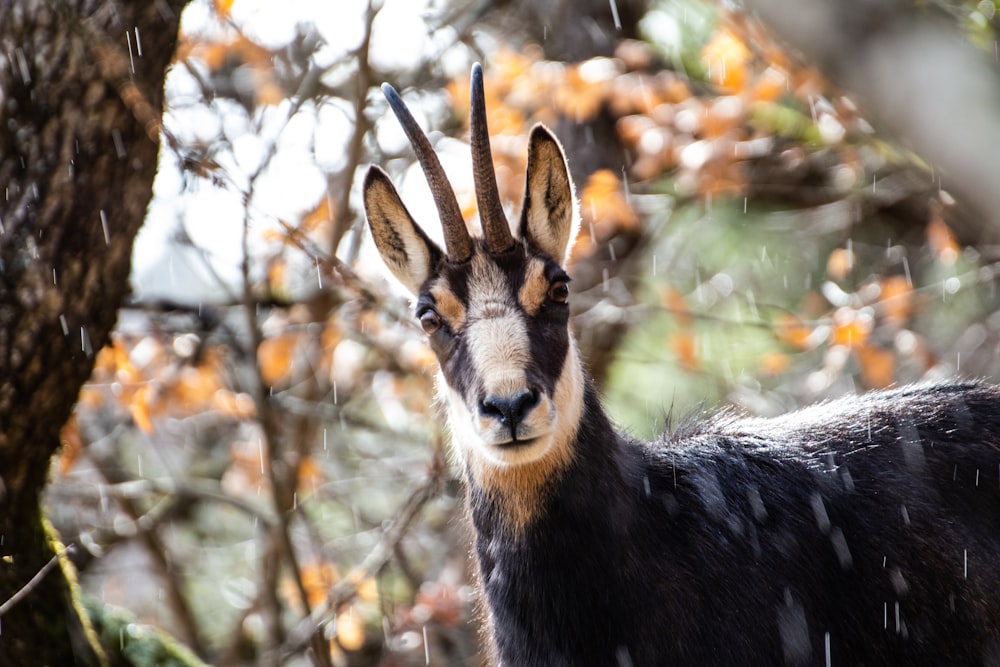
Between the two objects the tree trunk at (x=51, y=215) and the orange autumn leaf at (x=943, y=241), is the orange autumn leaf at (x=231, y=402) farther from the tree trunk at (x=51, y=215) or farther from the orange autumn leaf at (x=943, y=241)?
the orange autumn leaf at (x=943, y=241)

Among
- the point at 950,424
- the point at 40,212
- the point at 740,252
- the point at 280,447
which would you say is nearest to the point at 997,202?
the point at 950,424

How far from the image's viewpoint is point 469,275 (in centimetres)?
447

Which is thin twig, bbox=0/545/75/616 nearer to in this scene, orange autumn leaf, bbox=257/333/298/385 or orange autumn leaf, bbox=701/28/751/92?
orange autumn leaf, bbox=257/333/298/385

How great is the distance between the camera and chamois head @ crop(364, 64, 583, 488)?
3.93m

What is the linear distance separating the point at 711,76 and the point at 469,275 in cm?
539

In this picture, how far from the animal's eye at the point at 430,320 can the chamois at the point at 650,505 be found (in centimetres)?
1

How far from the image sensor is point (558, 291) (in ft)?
14.4

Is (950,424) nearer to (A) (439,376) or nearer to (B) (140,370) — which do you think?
(A) (439,376)

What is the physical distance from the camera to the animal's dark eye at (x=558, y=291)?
14.4 ft

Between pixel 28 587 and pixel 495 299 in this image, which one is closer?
pixel 28 587

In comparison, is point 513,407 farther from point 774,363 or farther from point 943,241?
point 943,241

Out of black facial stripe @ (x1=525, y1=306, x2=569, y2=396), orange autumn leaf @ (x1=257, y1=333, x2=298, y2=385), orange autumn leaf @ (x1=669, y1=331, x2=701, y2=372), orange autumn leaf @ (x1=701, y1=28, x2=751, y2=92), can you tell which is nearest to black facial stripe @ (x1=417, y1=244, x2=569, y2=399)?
black facial stripe @ (x1=525, y1=306, x2=569, y2=396)

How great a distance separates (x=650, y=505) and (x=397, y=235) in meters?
1.72

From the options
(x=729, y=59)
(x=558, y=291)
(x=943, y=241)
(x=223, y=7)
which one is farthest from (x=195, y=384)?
(x=943, y=241)
